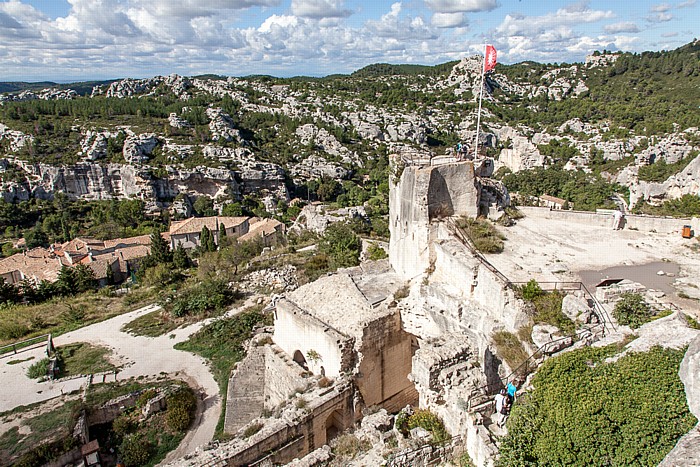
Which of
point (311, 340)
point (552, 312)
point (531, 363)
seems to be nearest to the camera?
point (531, 363)

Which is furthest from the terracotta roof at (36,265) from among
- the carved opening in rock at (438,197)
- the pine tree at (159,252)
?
the carved opening in rock at (438,197)

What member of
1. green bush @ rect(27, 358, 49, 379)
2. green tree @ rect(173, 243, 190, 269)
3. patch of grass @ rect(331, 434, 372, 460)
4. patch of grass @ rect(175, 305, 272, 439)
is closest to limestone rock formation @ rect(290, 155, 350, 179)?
green tree @ rect(173, 243, 190, 269)

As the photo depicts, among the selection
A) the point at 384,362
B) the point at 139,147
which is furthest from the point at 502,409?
the point at 139,147

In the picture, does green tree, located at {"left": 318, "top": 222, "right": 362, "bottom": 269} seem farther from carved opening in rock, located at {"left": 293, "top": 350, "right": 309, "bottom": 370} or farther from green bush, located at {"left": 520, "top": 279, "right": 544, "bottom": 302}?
green bush, located at {"left": 520, "top": 279, "right": 544, "bottom": 302}

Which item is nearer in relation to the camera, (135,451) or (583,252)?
(583,252)

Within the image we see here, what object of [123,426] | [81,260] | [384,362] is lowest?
[81,260]

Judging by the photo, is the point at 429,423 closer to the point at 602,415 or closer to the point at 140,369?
the point at 602,415

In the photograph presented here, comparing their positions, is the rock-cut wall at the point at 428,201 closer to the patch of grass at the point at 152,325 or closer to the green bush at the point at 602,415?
the green bush at the point at 602,415
